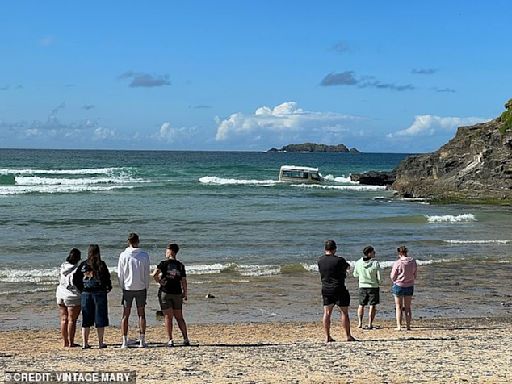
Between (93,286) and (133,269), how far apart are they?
26.8 inches

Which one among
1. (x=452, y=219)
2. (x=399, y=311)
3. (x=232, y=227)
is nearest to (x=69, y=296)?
(x=399, y=311)

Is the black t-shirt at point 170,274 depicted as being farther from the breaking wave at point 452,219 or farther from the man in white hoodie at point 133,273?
the breaking wave at point 452,219

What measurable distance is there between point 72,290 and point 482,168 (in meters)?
46.3

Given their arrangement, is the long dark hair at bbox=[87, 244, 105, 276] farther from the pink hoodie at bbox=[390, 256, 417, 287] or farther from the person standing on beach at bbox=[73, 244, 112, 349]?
the pink hoodie at bbox=[390, 256, 417, 287]

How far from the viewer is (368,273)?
13.6m

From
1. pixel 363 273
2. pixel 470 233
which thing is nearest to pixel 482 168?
pixel 470 233

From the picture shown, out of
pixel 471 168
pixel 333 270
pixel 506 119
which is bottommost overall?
pixel 333 270

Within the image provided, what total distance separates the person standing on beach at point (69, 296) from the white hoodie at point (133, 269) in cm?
79

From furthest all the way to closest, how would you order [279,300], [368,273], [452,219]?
[452,219]
[279,300]
[368,273]

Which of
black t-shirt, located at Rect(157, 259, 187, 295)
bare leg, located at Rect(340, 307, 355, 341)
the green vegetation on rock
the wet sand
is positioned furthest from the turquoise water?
the green vegetation on rock

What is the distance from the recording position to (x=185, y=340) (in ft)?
40.1

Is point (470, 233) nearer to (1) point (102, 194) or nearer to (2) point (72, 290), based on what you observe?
(2) point (72, 290)

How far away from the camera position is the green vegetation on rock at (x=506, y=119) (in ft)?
179

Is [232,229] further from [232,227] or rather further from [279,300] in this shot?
[279,300]
